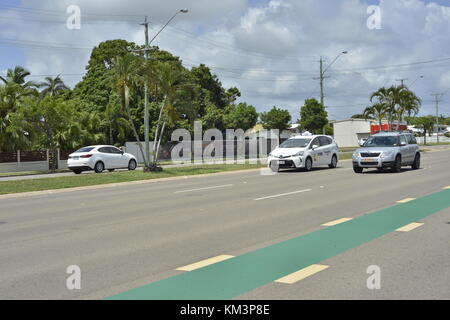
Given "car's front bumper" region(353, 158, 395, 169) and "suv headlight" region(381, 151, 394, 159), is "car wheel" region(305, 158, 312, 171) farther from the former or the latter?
"suv headlight" region(381, 151, 394, 159)

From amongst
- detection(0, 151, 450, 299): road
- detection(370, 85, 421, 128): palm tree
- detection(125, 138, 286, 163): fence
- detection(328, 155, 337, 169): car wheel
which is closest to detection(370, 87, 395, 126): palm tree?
detection(370, 85, 421, 128): palm tree

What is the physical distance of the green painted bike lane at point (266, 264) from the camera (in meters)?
5.48

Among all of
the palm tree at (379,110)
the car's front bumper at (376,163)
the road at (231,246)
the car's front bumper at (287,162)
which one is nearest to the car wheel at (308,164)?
the car's front bumper at (287,162)

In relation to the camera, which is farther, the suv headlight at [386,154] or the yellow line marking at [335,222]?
the suv headlight at [386,154]

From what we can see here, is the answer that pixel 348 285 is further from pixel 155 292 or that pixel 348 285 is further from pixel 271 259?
pixel 155 292

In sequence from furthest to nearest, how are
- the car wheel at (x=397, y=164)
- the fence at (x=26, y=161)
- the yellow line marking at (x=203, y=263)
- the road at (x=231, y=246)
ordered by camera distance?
the fence at (x=26, y=161) < the car wheel at (x=397, y=164) < the yellow line marking at (x=203, y=263) < the road at (x=231, y=246)

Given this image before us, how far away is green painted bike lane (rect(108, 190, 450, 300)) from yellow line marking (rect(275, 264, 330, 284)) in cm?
10

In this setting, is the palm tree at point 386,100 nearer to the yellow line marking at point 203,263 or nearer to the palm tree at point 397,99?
the palm tree at point 397,99

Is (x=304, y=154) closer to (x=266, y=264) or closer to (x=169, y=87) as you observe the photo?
(x=169, y=87)

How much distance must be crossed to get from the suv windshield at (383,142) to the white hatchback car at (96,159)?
1384cm

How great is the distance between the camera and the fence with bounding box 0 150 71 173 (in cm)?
3559

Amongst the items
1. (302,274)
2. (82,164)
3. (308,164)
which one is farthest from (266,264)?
(82,164)

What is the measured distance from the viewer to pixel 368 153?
2108 cm
